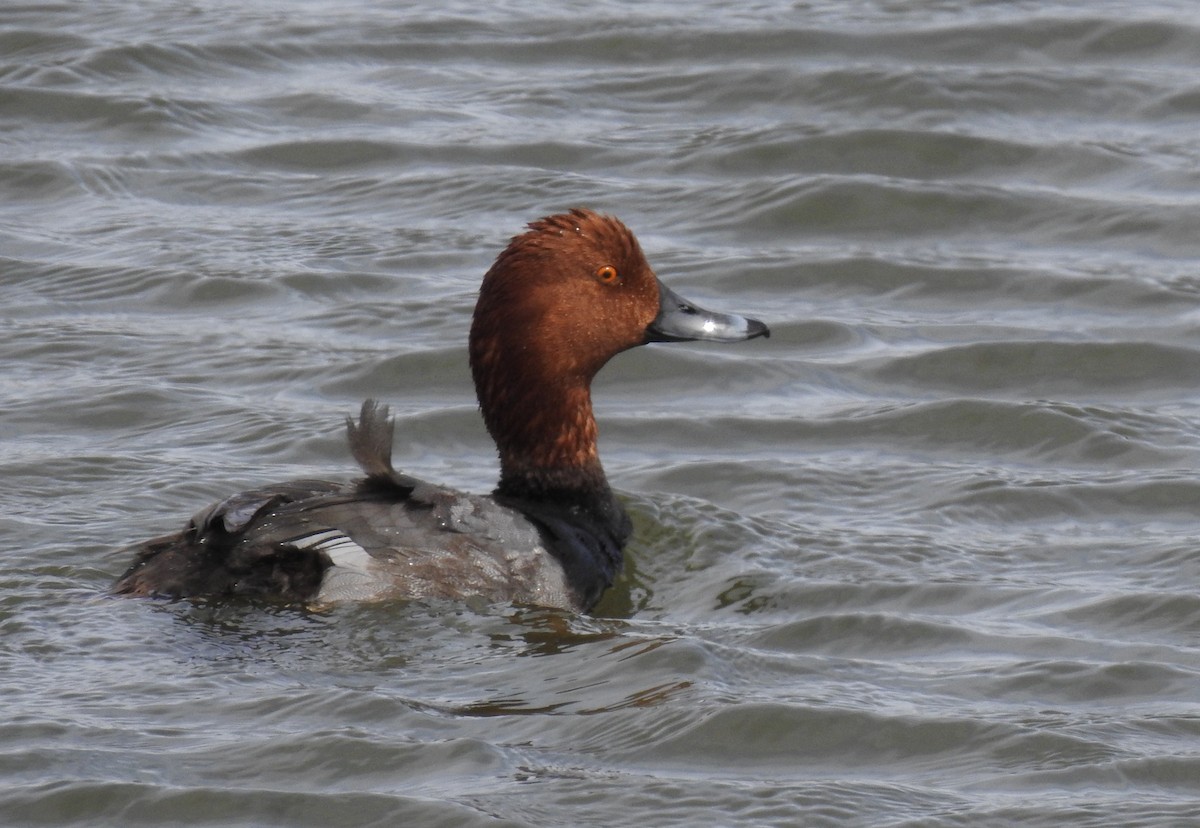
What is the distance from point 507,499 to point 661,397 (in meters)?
1.91

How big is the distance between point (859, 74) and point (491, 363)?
16.8 ft

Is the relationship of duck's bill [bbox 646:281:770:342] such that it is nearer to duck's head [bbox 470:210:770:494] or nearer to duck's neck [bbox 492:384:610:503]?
duck's head [bbox 470:210:770:494]

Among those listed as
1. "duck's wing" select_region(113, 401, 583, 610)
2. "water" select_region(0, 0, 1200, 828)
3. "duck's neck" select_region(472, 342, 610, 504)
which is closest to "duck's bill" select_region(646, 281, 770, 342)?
"duck's neck" select_region(472, 342, 610, 504)

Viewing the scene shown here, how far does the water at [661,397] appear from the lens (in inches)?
222

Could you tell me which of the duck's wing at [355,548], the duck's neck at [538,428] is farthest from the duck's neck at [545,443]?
the duck's wing at [355,548]

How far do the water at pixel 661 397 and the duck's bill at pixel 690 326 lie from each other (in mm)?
649

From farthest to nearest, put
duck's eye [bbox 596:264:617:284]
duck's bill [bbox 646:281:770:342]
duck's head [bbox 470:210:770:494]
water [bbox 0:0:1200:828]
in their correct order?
duck's bill [bbox 646:281:770:342] → duck's eye [bbox 596:264:617:284] → duck's head [bbox 470:210:770:494] → water [bbox 0:0:1200:828]

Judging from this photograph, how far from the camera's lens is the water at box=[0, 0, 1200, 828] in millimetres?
5637

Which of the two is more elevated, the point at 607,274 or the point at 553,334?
the point at 607,274

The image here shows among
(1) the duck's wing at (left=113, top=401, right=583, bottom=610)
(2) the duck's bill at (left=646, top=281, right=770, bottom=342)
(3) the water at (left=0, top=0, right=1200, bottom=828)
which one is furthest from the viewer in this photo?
(2) the duck's bill at (left=646, top=281, right=770, bottom=342)

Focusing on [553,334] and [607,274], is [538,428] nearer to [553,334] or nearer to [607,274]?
[553,334]

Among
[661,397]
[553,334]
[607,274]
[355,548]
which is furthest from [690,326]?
[355,548]

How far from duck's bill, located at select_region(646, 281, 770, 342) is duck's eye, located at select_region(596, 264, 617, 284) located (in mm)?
234

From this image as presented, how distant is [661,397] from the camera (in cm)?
890
